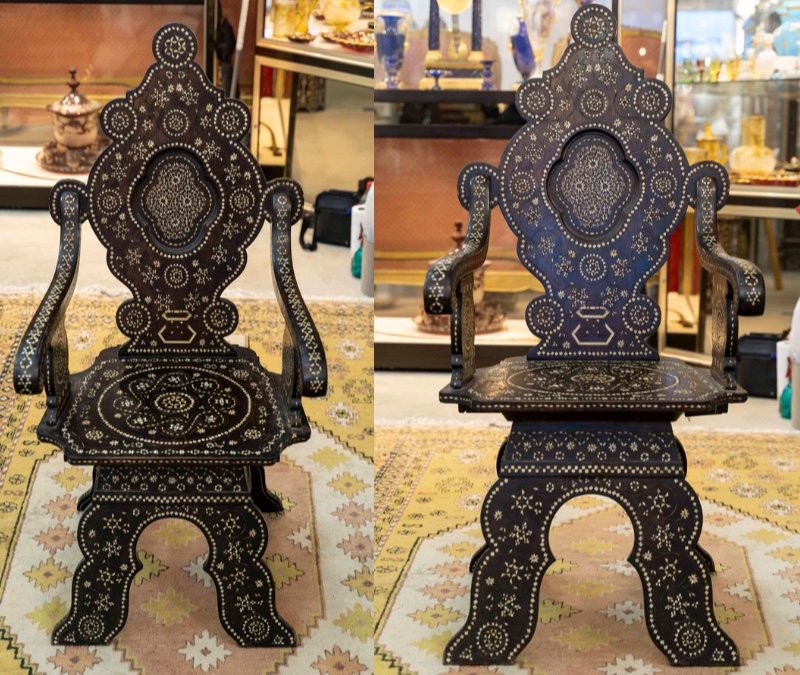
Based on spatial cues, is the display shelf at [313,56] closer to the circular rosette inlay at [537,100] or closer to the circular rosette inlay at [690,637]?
the circular rosette inlay at [537,100]

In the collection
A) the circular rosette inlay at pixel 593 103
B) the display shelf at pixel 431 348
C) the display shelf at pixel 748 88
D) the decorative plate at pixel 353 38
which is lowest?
the display shelf at pixel 431 348

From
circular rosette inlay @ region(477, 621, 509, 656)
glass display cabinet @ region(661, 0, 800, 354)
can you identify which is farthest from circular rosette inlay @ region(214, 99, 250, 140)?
glass display cabinet @ region(661, 0, 800, 354)

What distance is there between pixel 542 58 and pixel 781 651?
2.74m

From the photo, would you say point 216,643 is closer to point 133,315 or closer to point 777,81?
point 133,315

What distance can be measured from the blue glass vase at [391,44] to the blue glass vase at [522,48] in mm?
431

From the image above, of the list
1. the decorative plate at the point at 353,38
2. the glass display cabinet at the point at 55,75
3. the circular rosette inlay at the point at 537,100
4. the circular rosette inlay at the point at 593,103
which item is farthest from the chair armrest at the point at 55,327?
the glass display cabinet at the point at 55,75

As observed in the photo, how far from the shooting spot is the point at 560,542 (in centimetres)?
288

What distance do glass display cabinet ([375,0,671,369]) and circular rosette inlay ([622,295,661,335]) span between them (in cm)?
190

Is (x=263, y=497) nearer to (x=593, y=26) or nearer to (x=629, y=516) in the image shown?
(x=629, y=516)

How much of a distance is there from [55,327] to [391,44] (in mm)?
2467

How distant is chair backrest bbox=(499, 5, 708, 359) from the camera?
2568 millimetres

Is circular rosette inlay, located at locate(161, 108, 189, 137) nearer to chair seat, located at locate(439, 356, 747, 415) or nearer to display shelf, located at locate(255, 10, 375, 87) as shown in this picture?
chair seat, located at locate(439, 356, 747, 415)

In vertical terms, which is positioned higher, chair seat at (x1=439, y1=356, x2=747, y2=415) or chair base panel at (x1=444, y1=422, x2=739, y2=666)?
chair seat at (x1=439, y1=356, x2=747, y2=415)

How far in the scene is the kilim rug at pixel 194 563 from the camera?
2285mm
